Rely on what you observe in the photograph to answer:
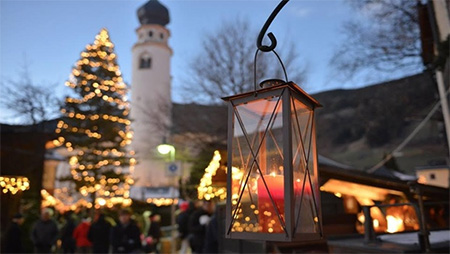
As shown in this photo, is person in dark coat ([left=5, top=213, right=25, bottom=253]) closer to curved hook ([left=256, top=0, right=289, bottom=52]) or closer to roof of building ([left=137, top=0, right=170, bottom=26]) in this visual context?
curved hook ([left=256, top=0, right=289, bottom=52])

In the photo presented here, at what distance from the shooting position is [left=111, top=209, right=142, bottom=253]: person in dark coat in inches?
331

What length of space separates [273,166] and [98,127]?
2445cm

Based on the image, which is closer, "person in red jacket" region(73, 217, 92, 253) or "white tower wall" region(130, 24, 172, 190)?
"person in red jacket" region(73, 217, 92, 253)

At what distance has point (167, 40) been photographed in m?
53.1

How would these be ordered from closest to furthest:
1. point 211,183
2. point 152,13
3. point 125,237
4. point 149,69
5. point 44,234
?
point 125,237
point 211,183
point 44,234
point 149,69
point 152,13

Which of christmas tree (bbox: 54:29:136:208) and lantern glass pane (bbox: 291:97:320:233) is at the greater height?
christmas tree (bbox: 54:29:136:208)

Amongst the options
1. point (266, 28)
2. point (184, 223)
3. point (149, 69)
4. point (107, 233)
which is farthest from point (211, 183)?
point (149, 69)

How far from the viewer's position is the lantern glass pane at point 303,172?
79.9 inches

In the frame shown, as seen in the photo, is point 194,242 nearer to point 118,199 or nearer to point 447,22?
point 447,22

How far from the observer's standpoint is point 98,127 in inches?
973

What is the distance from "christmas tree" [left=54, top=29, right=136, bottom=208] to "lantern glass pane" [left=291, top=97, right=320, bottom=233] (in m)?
22.6

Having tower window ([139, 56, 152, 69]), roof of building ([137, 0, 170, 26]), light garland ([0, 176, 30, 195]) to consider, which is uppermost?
roof of building ([137, 0, 170, 26])

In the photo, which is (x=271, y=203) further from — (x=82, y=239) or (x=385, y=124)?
(x=385, y=124)

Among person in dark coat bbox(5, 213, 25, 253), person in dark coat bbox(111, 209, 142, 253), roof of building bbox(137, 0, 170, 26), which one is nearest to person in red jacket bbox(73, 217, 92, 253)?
person in dark coat bbox(5, 213, 25, 253)
